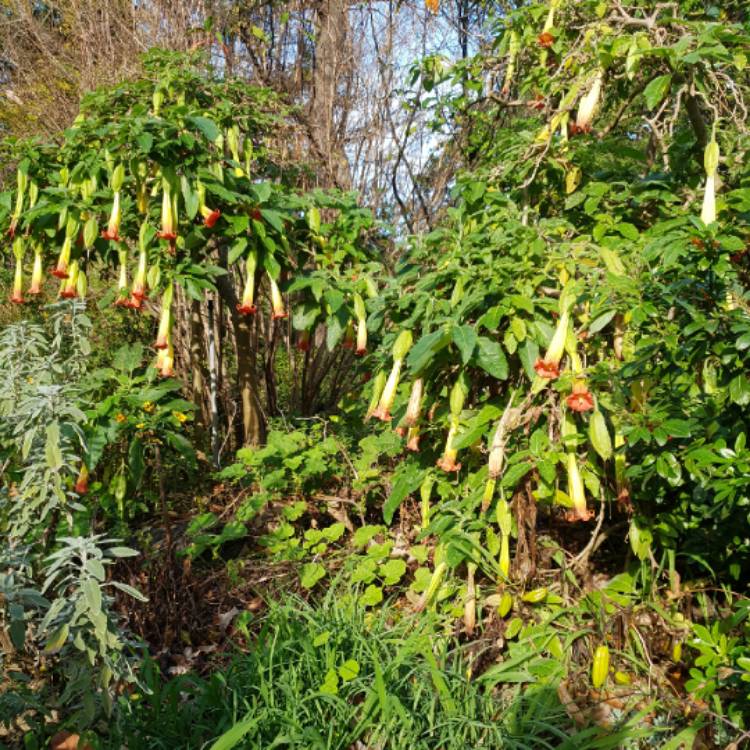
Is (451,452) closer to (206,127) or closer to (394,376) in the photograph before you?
(394,376)

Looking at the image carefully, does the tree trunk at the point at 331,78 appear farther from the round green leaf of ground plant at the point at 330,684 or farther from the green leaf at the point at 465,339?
the round green leaf of ground plant at the point at 330,684

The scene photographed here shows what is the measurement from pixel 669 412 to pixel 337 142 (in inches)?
126

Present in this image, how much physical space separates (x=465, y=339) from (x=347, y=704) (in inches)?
43.9

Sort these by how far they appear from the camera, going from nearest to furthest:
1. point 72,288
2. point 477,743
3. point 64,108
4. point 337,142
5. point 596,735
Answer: point 477,743
point 596,735
point 72,288
point 337,142
point 64,108

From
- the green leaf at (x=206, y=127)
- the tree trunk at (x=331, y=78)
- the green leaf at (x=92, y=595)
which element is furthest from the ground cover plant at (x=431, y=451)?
the tree trunk at (x=331, y=78)

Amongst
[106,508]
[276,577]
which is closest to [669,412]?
[276,577]

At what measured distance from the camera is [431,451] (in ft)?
9.25

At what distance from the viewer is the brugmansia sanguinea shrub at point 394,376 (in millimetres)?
2488

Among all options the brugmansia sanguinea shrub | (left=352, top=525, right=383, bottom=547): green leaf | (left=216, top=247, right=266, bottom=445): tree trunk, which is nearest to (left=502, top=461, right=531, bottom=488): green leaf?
the brugmansia sanguinea shrub

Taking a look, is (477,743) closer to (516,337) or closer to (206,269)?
(516,337)

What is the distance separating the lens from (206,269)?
10.6ft

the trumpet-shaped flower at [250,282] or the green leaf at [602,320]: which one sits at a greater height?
the trumpet-shaped flower at [250,282]

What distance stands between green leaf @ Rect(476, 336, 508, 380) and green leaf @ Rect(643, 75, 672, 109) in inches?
34.3

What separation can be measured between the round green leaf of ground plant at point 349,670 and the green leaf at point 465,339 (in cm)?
98
